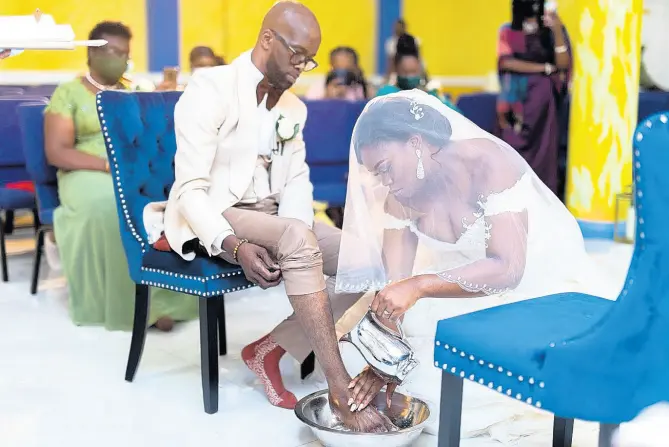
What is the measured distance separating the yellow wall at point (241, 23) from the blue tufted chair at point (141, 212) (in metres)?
5.84

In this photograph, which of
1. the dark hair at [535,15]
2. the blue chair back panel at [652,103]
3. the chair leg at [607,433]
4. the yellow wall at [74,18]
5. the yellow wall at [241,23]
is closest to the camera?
the chair leg at [607,433]

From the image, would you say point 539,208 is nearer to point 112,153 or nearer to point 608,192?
point 112,153

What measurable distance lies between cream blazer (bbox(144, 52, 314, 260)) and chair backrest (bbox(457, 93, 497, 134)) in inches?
158

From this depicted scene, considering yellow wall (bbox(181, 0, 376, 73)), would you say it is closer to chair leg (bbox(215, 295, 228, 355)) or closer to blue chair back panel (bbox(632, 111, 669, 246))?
chair leg (bbox(215, 295, 228, 355))

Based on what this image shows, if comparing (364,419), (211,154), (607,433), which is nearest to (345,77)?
(211,154)

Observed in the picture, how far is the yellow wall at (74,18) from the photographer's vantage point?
8.06 m

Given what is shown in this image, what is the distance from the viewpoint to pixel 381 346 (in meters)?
2.41

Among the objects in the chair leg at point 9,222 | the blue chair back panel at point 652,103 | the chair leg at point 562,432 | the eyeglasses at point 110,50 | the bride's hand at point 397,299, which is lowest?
the chair leg at point 9,222

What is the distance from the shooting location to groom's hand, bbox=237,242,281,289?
108 inches

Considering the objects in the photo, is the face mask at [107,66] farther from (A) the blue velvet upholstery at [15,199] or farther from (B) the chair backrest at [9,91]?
(B) the chair backrest at [9,91]

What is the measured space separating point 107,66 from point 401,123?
7.33ft

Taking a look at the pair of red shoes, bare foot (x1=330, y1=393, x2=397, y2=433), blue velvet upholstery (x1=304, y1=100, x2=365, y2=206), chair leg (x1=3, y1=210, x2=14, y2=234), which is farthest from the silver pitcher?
chair leg (x1=3, y1=210, x2=14, y2=234)

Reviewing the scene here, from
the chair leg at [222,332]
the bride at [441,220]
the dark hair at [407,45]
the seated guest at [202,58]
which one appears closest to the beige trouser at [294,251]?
the bride at [441,220]

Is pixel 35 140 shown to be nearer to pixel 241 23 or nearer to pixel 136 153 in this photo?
pixel 136 153
